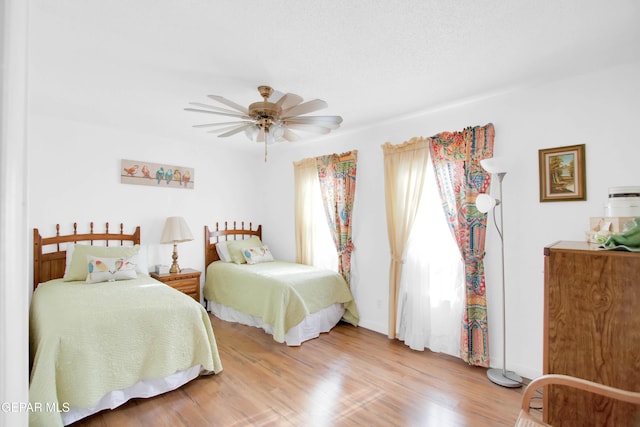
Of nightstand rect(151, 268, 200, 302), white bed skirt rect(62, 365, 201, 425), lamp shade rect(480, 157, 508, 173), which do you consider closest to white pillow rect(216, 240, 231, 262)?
nightstand rect(151, 268, 200, 302)

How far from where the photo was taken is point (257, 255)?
4.38 metres

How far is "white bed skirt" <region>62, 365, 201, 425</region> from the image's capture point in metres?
1.97

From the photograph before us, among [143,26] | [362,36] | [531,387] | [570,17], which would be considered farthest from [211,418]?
[570,17]

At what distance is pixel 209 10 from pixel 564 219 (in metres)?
2.88

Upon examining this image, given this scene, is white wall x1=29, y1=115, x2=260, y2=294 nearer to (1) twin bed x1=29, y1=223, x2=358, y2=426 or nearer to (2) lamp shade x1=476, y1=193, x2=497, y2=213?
(1) twin bed x1=29, y1=223, x2=358, y2=426

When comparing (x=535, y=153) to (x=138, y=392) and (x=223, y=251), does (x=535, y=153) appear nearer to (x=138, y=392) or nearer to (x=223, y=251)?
(x=138, y=392)

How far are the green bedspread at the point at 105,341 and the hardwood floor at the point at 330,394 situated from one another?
0.23 m

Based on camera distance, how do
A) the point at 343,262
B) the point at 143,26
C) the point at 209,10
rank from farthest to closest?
1. the point at 343,262
2. the point at 143,26
3. the point at 209,10

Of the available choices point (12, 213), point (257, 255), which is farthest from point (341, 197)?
point (12, 213)

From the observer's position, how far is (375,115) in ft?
10.7

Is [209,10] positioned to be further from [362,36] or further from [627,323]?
[627,323]

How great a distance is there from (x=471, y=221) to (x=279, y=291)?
2048 millimetres

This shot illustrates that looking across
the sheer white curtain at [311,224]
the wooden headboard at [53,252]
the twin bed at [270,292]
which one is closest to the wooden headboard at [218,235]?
the twin bed at [270,292]

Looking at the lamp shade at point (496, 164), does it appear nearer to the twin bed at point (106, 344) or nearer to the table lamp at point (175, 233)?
the twin bed at point (106, 344)
